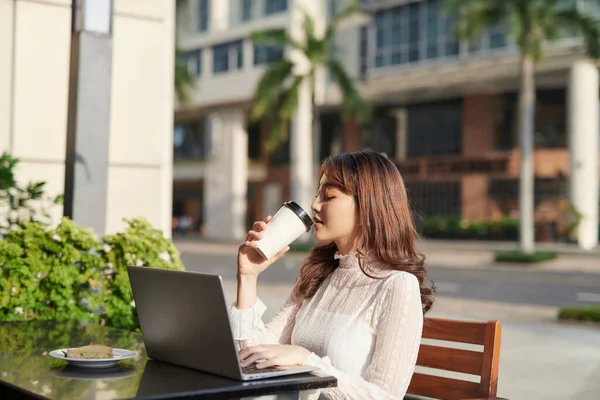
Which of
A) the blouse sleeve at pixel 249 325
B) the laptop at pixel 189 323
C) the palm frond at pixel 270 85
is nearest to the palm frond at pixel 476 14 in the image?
the palm frond at pixel 270 85

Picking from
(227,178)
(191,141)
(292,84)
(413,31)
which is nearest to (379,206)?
(292,84)

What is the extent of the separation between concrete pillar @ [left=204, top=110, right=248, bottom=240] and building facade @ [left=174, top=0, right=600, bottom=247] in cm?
17

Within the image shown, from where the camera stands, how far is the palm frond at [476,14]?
27.1m

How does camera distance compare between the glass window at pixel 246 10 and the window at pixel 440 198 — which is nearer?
the window at pixel 440 198

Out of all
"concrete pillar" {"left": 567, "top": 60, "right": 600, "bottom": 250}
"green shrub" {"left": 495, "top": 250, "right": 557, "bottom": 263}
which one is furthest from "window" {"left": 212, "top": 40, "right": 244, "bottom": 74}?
"green shrub" {"left": 495, "top": 250, "right": 557, "bottom": 263}

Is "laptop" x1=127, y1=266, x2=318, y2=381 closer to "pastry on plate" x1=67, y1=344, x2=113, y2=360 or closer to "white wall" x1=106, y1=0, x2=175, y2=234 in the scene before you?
"pastry on plate" x1=67, y1=344, x2=113, y2=360

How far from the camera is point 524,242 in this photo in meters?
28.8

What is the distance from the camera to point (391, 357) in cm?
265

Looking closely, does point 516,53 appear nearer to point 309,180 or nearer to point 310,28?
point 310,28

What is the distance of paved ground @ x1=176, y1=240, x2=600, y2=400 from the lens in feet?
23.6

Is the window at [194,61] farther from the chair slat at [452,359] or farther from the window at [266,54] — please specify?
the chair slat at [452,359]

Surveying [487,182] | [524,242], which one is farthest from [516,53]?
[524,242]

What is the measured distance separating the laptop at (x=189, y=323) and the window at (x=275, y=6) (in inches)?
1734

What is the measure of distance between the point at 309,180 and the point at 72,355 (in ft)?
137
